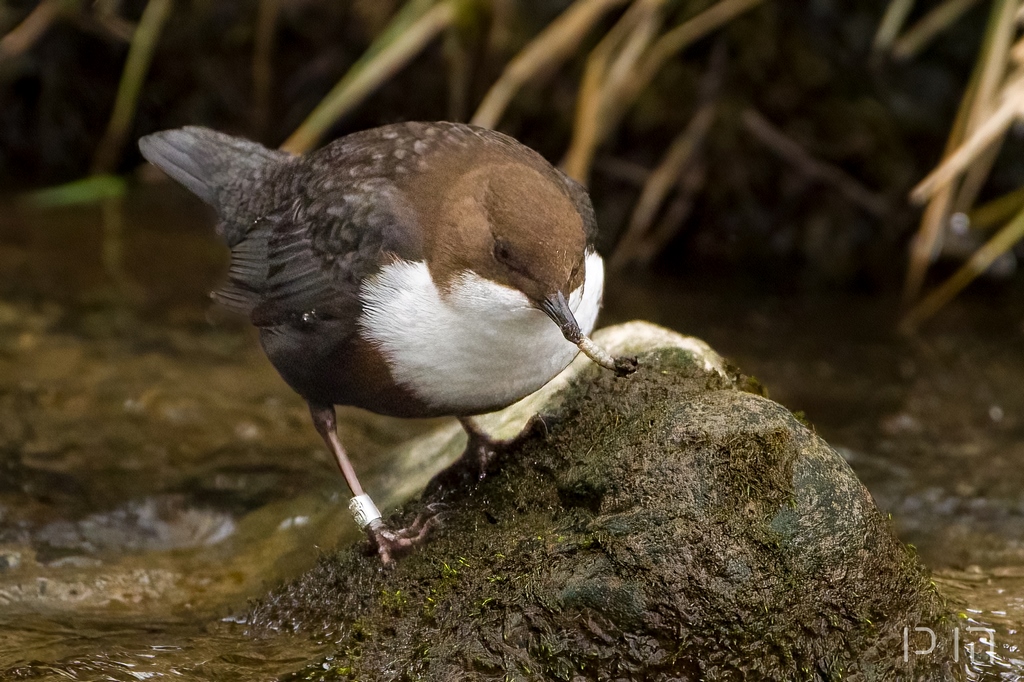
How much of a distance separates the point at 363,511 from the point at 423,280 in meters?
0.65

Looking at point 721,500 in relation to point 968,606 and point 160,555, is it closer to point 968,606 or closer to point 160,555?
point 968,606

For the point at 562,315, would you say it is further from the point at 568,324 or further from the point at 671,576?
the point at 671,576

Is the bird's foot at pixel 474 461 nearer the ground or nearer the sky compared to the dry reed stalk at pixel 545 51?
nearer the ground

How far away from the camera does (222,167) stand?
358 cm

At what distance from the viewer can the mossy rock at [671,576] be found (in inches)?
86.0

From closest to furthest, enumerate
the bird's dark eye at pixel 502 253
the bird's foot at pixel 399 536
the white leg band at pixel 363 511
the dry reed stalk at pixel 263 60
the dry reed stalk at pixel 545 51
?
the bird's dark eye at pixel 502 253 < the bird's foot at pixel 399 536 < the white leg band at pixel 363 511 < the dry reed stalk at pixel 545 51 < the dry reed stalk at pixel 263 60

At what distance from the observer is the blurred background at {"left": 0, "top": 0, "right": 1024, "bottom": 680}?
4.04 meters

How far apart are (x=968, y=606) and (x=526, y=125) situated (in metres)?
3.65

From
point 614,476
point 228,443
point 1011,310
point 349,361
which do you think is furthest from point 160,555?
point 1011,310

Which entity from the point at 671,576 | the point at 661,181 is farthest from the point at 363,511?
the point at 661,181

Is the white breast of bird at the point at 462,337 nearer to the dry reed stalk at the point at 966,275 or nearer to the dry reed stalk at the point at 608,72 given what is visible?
the dry reed stalk at the point at 608,72

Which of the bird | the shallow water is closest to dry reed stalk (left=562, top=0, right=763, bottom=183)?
the shallow water

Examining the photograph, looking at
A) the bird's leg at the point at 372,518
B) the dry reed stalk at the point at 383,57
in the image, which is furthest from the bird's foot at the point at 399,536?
the dry reed stalk at the point at 383,57

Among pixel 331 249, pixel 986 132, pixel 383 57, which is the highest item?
pixel 383 57
